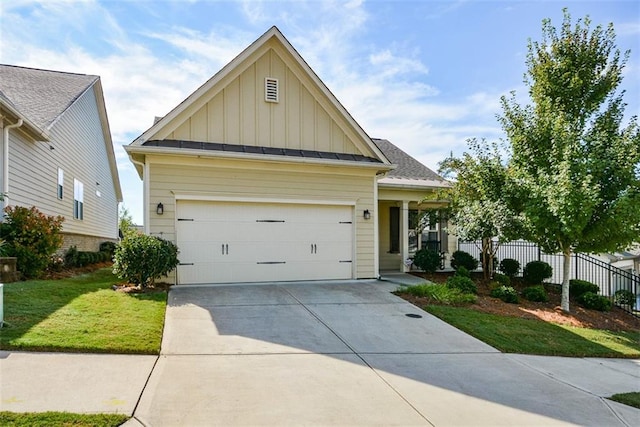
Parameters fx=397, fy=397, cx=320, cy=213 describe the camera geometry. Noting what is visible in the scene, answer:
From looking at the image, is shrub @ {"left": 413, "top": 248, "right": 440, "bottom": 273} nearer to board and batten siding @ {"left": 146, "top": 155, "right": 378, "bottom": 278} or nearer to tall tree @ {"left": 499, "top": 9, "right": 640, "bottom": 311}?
board and batten siding @ {"left": 146, "top": 155, "right": 378, "bottom": 278}

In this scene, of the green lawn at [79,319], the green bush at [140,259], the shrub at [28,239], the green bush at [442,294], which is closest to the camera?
the green lawn at [79,319]

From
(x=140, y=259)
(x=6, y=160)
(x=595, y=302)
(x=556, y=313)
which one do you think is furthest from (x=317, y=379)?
(x=6, y=160)

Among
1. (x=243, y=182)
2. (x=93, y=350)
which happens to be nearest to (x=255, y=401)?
(x=93, y=350)

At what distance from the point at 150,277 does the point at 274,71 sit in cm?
654

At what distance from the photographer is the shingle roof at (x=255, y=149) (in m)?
10.1

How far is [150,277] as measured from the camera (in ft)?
29.1

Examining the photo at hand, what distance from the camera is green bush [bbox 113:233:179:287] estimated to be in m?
8.72

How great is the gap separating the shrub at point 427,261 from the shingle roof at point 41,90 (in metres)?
12.2

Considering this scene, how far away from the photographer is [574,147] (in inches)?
370

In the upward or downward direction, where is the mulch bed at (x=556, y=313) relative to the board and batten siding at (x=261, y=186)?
downward

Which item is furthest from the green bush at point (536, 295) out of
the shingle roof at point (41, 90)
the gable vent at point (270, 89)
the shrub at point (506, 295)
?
the shingle roof at point (41, 90)

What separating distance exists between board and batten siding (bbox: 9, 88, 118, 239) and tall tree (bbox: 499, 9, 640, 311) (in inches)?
526

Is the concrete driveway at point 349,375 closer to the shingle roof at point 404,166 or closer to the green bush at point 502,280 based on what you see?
the green bush at point 502,280

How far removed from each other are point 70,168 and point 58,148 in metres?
1.87
